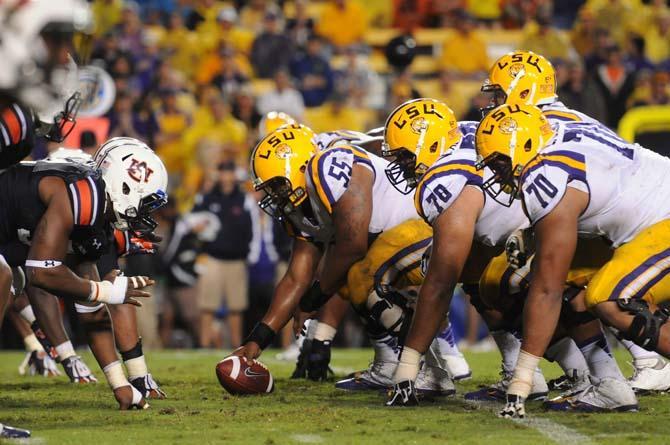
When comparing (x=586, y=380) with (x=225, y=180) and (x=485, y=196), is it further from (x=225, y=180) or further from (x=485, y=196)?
(x=225, y=180)

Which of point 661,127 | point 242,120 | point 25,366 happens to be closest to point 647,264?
point 25,366

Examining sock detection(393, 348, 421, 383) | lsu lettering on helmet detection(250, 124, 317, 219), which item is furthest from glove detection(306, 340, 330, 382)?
sock detection(393, 348, 421, 383)

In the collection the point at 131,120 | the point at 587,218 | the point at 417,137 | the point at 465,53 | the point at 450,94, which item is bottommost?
the point at 587,218

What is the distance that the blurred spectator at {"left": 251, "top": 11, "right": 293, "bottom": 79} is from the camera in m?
14.2

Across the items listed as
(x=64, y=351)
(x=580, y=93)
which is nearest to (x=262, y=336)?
(x=64, y=351)

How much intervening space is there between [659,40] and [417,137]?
8742mm

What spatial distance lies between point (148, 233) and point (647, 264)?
8.65 ft

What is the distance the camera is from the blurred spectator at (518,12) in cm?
1554

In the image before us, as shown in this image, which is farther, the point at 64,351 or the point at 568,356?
the point at 64,351

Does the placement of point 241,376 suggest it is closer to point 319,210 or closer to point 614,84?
point 319,210

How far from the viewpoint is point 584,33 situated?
1477cm

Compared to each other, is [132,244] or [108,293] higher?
[132,244]

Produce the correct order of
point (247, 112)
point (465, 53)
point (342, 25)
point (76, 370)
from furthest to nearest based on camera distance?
point (342, 25) → point (465, 53) → point (247, 112) → point (76, 370)

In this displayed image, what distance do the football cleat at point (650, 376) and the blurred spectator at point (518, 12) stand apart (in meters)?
8.95
